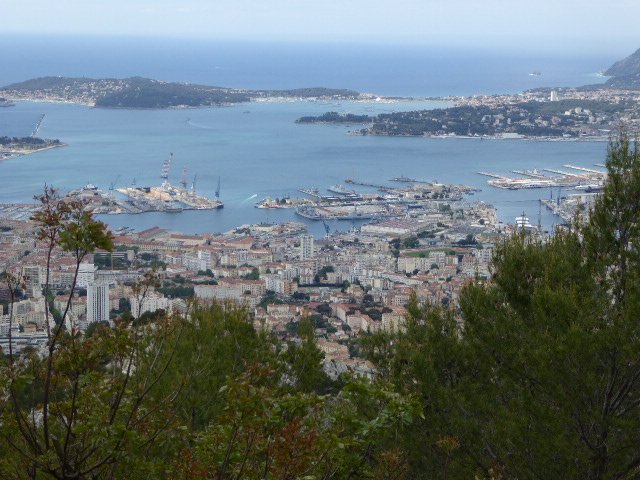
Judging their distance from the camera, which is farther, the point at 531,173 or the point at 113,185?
the point at 531,173

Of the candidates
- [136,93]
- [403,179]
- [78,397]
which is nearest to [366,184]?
[403,179]

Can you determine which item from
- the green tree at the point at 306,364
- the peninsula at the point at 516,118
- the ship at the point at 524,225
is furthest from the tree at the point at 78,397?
the peninsula at the point at 516,118

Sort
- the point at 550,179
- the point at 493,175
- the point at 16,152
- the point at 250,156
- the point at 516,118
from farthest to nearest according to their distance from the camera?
the point at 516,118
the point at 250,156
the point at 16,152
the point at 493,175
the point at 550,179

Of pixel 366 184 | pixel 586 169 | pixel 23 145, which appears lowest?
pixel 366 184

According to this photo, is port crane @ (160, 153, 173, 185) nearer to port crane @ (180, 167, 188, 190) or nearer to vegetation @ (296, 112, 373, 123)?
port crane @ (180, 167, 188, 190)

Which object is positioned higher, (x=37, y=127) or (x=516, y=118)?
(x=516, y=118)

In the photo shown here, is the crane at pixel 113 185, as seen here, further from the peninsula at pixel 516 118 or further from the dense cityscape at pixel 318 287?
the peninsula at pixel 516 118

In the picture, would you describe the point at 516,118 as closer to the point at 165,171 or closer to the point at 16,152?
the point at 165,171
